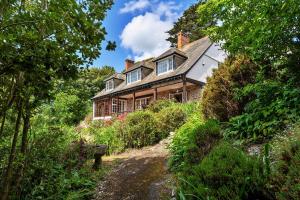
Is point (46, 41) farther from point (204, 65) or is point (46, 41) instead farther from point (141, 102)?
point (141, 102)

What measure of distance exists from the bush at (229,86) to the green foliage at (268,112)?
624 mm

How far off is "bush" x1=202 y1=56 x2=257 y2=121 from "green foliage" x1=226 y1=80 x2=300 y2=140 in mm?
624

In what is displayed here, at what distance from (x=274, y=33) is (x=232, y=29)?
3.55 feet

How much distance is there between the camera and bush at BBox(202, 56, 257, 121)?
7410 mm

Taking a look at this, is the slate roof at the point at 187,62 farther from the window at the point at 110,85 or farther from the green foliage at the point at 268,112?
the green foliage at the point at 268,112

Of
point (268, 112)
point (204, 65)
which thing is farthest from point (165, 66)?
point (268, 112)

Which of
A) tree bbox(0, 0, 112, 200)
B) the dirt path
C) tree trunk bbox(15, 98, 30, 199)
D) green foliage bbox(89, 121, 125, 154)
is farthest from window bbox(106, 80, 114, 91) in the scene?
tree bbox(0, 0, 112, 200)

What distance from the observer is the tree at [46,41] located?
3.10m

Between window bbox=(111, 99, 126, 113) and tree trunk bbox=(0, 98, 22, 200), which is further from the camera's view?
window bbox=(111, 99, 126, 113)

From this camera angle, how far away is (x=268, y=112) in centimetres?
571

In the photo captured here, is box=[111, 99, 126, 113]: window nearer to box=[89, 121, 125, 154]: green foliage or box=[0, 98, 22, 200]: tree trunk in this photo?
box=[89, 121, 125, 154]: green foliage

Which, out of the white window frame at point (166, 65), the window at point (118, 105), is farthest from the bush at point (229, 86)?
the window at point (118, 105)

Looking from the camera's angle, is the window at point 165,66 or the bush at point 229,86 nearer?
the bush at point 229,86

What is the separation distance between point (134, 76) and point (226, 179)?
2652 cm
